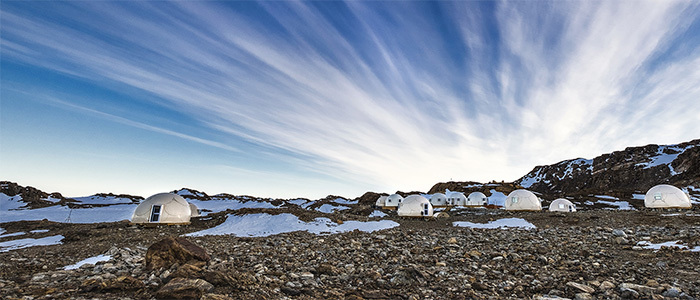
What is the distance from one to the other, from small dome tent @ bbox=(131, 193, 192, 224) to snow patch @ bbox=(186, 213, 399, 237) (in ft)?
A: 12.6

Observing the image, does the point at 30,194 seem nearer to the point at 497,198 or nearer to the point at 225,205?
the point at 225,205

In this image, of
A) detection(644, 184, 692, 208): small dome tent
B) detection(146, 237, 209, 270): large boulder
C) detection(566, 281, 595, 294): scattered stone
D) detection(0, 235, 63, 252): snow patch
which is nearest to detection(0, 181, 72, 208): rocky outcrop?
detection(0, 235, 63, 252): snow patch

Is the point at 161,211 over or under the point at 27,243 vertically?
over

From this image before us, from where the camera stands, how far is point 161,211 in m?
25.3

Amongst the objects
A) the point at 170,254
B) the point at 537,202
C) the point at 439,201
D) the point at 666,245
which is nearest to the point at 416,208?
the point at 666,245

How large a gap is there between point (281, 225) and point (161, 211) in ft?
35.5

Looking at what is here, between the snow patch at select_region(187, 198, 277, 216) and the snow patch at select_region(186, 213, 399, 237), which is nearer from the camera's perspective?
the snow patch at select_region(186, 213, 399, 237)

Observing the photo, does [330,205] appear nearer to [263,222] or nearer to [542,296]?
[263,222]

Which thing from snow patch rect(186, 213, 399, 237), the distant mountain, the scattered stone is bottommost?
snow patch rect(186, 213, 399, 237)

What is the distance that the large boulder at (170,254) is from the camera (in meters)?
6.89

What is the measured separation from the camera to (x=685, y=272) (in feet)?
23.6

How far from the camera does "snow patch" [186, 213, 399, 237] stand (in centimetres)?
2121

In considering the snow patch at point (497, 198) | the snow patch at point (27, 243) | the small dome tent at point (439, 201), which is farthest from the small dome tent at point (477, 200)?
the snow patch at point (27, 243)

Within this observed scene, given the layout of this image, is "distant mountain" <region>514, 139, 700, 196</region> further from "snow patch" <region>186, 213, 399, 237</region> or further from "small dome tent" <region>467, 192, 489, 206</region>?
"snow patch" <region>186, 213, 399, 237</region>
